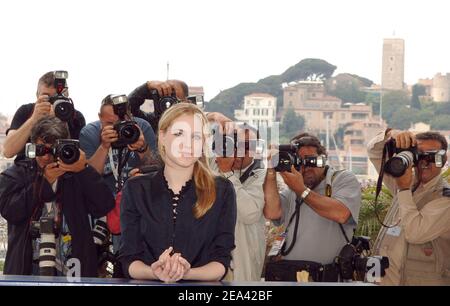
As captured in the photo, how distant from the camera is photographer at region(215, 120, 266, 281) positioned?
4.05 meters

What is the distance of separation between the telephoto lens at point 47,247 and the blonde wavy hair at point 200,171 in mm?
902

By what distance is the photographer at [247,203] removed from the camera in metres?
4.05

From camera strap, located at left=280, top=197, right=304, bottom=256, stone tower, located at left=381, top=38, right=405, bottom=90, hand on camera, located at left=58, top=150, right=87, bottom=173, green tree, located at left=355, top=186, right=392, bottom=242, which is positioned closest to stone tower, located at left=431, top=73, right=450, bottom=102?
stone tower, located at left=381, top=38, right=405, bottom=90

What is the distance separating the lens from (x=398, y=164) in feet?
12.5

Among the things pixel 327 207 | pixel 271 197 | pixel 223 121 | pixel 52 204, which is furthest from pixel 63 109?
pixel 327 207

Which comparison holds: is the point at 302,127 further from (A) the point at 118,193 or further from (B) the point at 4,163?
(B) the point at 4,163

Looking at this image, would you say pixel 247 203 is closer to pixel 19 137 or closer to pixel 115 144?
pixel 115 144

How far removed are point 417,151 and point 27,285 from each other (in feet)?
6.68

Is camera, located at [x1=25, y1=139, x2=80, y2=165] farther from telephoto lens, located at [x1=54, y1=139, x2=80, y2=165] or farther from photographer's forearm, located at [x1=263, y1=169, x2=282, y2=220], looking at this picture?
photographer's forearm, located at [x1=263, y1=169, x2=282, y2=220]

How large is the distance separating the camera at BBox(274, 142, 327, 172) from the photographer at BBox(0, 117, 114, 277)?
0.82 meters

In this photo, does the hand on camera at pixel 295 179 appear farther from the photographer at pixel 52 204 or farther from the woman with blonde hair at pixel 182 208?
the woman with blonde hair at pixel 182 208

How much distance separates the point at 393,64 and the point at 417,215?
4.86ft

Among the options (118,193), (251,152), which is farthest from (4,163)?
(251,152)
